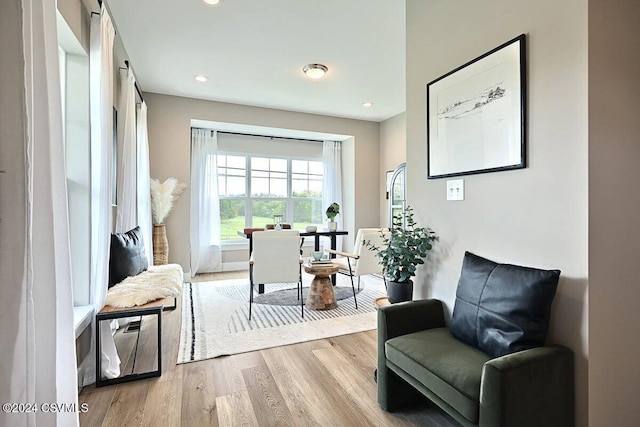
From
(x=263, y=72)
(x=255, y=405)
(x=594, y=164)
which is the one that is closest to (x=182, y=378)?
(x=255, y=405)

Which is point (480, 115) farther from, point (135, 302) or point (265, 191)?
point (265, 191)

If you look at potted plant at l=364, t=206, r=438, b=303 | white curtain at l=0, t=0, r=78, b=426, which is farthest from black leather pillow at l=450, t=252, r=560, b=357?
white curtain at l=0, t=0, r=78, b=426

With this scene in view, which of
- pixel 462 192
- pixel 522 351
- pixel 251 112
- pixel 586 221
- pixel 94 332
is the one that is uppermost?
pixel 251 112

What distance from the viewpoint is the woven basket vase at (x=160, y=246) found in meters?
4.44

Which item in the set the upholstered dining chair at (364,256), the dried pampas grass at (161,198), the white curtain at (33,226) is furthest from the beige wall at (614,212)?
the dried pampas grass at (161,198)

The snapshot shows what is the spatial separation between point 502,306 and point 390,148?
4918 millimetres

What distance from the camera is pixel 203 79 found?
420cm

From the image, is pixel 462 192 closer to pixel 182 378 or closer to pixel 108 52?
pixel 182 378

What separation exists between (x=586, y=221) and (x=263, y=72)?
3676 millimetres

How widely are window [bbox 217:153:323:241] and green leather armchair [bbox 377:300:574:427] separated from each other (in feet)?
15.5

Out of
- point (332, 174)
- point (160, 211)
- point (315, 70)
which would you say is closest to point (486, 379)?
point (315, 70)

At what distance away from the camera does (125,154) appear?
122 inches

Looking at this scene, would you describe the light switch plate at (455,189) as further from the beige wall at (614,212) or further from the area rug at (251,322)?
the area rug at (251,322)

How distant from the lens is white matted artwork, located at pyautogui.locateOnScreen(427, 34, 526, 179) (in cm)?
163
